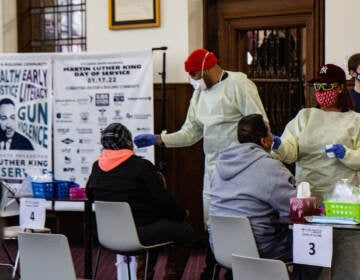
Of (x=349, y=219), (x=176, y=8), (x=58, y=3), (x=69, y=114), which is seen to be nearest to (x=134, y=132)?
(x=69, y=114)

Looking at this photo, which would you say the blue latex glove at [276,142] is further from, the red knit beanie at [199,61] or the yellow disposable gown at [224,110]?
the red knit beanie at [199,61]

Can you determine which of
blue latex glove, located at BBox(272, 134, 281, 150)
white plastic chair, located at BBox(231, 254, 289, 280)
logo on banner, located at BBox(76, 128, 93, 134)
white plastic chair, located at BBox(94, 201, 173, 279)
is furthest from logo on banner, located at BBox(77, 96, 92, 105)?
white plastic chair, located at BBox(231, 254, 289, 280)

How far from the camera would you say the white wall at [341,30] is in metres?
4.84

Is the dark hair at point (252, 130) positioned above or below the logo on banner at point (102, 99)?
below

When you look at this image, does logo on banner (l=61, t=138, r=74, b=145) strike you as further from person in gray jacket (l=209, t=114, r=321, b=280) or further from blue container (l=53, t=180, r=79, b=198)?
person in gray jacket (l=209, t=114, r=321, b=280)

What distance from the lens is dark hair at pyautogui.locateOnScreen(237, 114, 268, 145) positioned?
3133mm

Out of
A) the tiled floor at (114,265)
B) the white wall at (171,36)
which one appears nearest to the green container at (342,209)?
the tiled floor at (114,265)

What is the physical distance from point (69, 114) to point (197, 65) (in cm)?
184

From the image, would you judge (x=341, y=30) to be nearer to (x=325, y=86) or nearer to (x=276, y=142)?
(x=325, y=86)

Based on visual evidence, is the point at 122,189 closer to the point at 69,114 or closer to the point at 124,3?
the point at 69,114

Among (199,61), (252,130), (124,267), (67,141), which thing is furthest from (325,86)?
(67,141)

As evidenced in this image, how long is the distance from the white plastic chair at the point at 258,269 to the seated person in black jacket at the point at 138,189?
135cm

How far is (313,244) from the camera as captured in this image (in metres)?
2.76

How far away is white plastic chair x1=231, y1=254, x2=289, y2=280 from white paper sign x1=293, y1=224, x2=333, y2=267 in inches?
22.7
